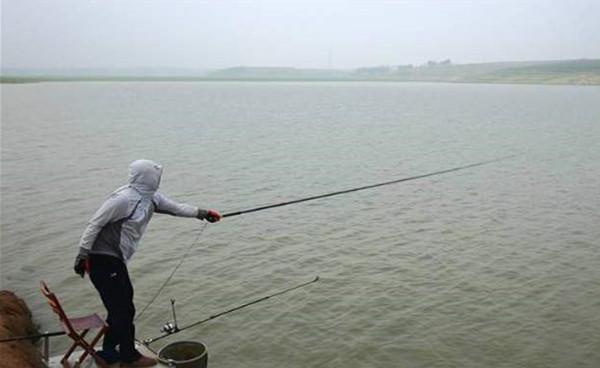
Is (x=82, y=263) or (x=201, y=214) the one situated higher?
(x=201, y=214)

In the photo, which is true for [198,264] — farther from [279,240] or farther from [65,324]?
[65,324]

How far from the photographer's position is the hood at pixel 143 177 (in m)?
5.96

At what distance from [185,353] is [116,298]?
1493 mm

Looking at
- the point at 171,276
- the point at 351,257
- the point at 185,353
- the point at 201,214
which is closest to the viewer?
the point at 201,214

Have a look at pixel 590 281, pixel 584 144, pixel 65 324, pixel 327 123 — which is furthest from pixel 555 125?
pixel 65 324

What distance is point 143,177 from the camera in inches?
235

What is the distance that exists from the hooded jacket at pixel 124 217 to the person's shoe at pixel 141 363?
3.93 feet

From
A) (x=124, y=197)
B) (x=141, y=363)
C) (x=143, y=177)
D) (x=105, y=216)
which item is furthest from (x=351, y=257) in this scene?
(x=105, y=216)

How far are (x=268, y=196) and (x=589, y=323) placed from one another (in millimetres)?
10577

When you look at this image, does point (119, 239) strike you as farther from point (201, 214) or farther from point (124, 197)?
point (201, 214)

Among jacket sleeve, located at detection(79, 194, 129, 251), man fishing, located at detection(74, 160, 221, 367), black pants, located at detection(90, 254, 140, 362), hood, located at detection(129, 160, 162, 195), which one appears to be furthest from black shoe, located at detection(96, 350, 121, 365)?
hood, located at detection(129, 160, 162, 195)

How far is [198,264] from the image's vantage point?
1206 centimetres

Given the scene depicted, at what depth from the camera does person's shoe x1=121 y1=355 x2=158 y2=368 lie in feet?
21.1

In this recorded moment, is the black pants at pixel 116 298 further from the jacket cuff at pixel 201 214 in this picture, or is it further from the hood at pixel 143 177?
the jacket cuff at pixel 201 214
